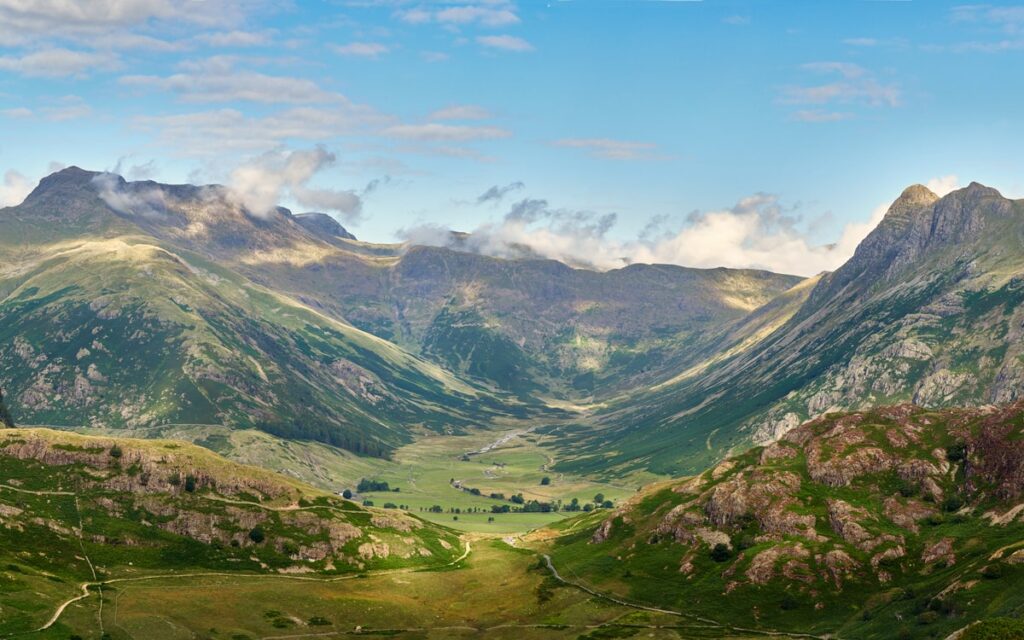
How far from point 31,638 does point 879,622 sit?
574 feet

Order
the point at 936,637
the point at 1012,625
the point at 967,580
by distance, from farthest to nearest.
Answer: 1. the point at 967,580
2. the point at 936,637
3. the point at 1012,625

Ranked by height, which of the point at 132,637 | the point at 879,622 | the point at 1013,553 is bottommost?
the point at 132,637

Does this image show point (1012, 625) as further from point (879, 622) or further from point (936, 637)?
point (879, 622)

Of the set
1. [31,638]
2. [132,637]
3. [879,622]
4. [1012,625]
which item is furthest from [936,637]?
[31,638]

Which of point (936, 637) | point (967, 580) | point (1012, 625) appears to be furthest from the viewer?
point (967, 580)

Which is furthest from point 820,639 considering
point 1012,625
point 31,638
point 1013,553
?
point 31,638

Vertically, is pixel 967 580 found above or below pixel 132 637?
above

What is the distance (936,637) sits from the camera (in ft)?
579

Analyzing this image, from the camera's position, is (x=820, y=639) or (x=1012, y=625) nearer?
(x=1012, y=625)

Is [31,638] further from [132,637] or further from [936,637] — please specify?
[936,637]

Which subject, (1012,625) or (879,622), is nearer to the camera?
(1012,625)

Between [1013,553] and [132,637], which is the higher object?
[1013,553]

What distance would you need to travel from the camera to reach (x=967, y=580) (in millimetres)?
195250

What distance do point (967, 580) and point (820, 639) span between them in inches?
1295
